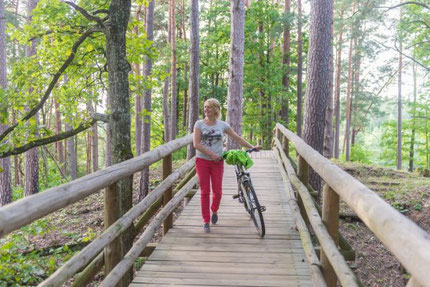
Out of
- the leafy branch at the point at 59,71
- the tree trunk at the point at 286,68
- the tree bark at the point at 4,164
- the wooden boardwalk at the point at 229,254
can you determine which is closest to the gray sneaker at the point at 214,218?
the wooden boardwalk at the point at 229,254

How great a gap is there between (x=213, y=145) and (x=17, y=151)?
3085 mm

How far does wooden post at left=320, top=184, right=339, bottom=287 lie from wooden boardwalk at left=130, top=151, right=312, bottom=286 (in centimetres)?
52

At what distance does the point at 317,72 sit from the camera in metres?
8.77

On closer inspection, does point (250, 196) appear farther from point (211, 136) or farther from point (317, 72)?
point (317, 72)

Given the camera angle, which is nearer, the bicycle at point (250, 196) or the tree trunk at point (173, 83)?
the bicycle at point (250, 196)

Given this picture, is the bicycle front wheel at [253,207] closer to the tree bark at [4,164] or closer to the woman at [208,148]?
the woman at [208,148]

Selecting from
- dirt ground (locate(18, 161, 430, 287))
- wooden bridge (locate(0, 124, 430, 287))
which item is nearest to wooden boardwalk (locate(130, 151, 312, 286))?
wooden bridge (locate(0, 124, 430, 287))

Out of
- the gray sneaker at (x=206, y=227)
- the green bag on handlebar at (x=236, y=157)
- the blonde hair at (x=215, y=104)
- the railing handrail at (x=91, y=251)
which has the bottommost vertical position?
the gray sneaker at (x=206, y=227)

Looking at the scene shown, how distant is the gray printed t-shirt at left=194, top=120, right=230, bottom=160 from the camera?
15.8ft

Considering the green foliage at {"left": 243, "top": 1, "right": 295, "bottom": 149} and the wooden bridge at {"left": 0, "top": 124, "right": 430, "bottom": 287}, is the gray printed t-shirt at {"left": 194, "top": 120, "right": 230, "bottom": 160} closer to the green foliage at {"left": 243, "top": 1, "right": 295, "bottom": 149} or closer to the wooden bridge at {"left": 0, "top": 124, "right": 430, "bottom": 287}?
the wooden bridge at {"left": 0, "top": 124, "right": 430, "bottom": 287}

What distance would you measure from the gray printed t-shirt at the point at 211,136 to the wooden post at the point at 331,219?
7.08ft

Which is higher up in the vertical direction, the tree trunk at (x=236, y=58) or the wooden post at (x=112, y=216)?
the tree trunk at (x=236, y=58)

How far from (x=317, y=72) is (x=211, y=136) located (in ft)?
16.4

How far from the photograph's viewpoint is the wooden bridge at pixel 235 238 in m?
1.64
